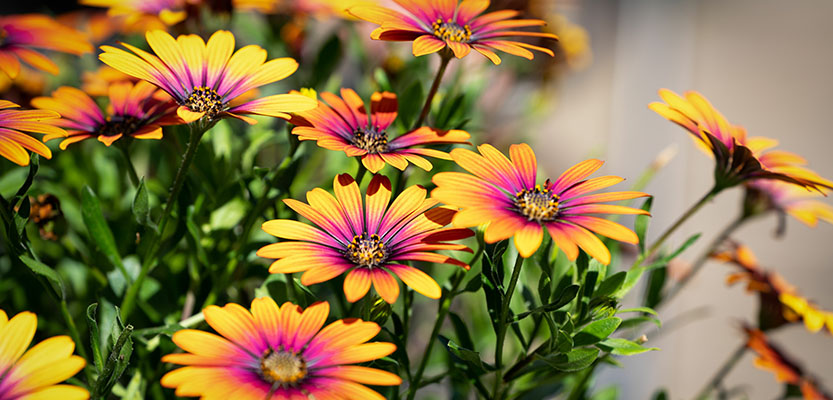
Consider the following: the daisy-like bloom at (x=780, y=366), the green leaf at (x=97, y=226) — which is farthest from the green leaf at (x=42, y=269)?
the daisy-like bloom at (x=780, y=366)

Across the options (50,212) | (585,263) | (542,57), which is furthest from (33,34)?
(542,57)

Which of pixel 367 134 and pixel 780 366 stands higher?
pixel 367 134

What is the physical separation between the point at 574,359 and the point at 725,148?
16 centimetres

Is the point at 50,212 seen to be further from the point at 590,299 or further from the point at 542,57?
the point at 542,57

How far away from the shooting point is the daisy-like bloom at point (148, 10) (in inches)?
18.0

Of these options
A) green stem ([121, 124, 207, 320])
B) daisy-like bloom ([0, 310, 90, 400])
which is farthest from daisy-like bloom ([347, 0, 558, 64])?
daisy-like bloom ([0, 310, 90, 400])

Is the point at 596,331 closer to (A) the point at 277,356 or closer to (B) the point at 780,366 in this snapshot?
(A) the point at 277,356

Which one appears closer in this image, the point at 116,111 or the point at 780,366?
the point at 116,111

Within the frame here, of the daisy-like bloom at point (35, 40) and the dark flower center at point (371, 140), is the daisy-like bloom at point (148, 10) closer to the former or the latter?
the daisy-like bloom at point (35, 40)

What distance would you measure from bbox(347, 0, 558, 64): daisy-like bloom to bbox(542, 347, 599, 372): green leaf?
15 cm

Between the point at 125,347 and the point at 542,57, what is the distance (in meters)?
0.75

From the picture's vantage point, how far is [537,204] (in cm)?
33

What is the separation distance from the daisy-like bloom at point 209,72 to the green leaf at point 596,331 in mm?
180

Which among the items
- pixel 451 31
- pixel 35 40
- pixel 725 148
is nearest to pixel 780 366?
pixel 725 148
